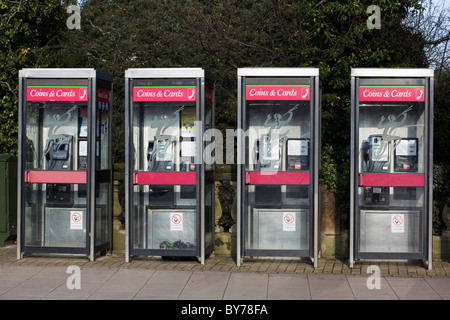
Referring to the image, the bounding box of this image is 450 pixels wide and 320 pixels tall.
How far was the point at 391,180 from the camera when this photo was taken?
8.94 metres

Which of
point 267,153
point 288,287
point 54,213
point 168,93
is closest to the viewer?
point 288,287

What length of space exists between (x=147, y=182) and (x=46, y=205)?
1.65 metres

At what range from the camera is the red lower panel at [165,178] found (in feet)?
30.2

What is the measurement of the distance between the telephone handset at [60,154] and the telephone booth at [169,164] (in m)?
1.03

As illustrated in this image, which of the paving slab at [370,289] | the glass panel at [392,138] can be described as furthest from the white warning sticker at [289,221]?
the paving slab at [370,289]

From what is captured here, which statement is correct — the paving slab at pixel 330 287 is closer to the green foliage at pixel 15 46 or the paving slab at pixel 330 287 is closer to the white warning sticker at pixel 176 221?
the white warning sticker at pixel 176 221

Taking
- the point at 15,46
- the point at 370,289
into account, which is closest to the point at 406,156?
the point at 370,289

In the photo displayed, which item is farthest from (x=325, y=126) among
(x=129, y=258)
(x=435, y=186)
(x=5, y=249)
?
(x=5, y=249)

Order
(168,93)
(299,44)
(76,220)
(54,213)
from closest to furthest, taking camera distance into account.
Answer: (168,93) → (76,220) → (54,213) → (299,44)

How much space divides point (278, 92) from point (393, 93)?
58.5 inches

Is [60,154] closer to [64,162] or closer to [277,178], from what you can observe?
[64,162]

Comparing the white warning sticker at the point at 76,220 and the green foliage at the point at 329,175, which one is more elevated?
the green foliage at the point at 329,175

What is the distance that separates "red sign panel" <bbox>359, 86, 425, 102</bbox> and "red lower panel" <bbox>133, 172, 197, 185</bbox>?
8.24 ft

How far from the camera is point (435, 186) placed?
31.6 ft
